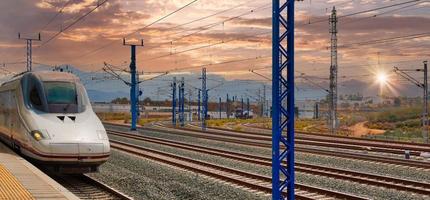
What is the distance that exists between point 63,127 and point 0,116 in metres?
8.07

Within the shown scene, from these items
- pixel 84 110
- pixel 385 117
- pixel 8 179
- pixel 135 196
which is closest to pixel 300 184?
pixel 135 196

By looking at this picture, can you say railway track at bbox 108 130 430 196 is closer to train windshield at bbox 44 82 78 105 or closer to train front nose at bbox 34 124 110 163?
train front nose at bbox 34 124 110 163

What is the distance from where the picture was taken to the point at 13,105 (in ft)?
65.6

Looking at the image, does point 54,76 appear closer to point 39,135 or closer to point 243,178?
point 39,135

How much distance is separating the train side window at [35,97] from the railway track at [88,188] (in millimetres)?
2815

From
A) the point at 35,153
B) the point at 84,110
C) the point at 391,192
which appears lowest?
the point at 391,192

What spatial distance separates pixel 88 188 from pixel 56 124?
7.81 feet

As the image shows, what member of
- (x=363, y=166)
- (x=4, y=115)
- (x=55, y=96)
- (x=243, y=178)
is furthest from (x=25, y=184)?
(x=363, y=166)

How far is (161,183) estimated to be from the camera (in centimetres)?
1758

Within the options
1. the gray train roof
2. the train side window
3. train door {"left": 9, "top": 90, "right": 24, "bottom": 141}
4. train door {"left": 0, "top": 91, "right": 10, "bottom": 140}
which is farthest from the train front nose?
train door {"left": 0, "top": 91, "right": 10, "bottom": 140}

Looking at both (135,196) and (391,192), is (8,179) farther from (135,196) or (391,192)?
(391,192)

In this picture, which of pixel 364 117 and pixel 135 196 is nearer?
pixel 135 196

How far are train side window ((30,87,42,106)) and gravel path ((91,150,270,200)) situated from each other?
11.2 feet

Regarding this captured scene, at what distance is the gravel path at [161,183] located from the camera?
1559 centimetres
